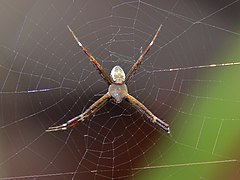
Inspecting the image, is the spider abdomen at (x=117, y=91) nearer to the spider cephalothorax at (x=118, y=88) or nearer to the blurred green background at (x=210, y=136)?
the spider cephalothorax at (x=118, y=88)

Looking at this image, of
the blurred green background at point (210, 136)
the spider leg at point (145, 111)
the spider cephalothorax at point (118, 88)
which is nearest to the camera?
the spider cephalothorax at point (118, 88)

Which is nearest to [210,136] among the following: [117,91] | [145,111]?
[145,111]

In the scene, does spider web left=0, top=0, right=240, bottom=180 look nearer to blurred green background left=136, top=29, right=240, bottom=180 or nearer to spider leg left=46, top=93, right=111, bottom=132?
blurred green background left=136, top=29, right=240, bottom=180

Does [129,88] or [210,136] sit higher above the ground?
[129,88]

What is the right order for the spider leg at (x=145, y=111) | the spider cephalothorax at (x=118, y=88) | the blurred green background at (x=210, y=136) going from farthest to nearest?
the blurred green background at (x=210, y=136)
the spider leg at (x=145, y=111)
the spider cephalothorax at (x=118, y=88)

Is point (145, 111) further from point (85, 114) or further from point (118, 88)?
point (85, 114)

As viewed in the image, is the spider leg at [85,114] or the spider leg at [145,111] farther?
the spider leg at [145,111]

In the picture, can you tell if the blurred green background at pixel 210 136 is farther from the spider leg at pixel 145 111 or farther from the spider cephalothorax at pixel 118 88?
the spider cephalothorax at pixel 118 88

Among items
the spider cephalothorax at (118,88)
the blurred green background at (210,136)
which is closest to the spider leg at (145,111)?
the spider cephalothorax at (118,88)

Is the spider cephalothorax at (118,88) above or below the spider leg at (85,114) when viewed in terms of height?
above

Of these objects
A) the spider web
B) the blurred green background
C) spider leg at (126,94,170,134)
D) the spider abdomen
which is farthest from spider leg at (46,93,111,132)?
the blurred green background
